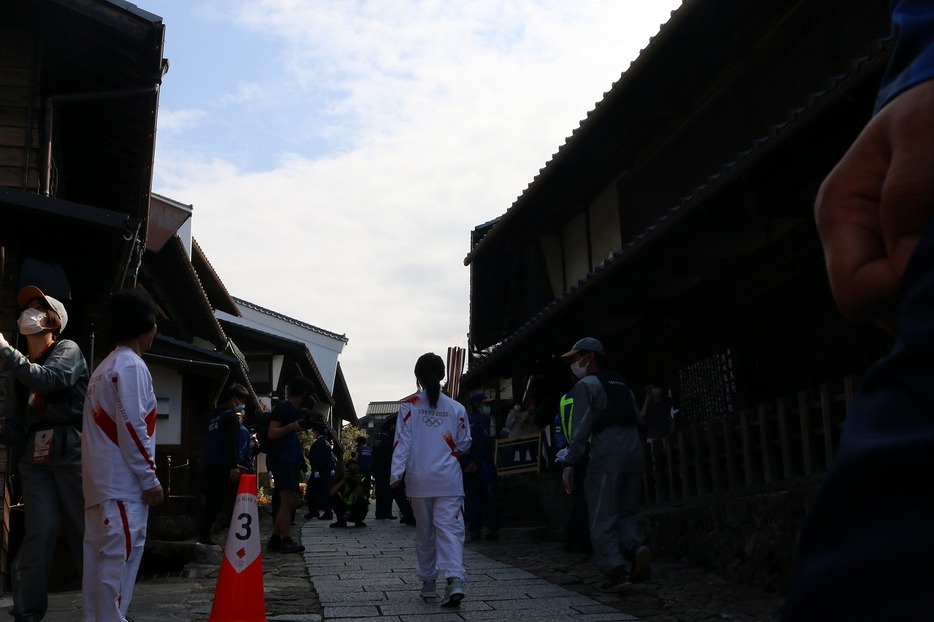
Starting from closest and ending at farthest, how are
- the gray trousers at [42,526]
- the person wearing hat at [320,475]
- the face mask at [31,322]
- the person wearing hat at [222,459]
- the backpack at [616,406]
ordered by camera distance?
the gray trousers at [42,526], the face mask at [31,322], the backpack at [616,406], the person wearing hat at [222,459], the person wearing hat at [320,475]

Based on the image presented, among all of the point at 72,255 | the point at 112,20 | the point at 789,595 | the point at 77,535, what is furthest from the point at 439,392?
the point at 789,595

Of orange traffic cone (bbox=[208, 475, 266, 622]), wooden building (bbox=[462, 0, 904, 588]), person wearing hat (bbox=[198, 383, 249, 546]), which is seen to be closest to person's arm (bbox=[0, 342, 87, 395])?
orange traffic cone (bbox=[208, 475, 266, 622])

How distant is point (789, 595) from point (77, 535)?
4.66 meters

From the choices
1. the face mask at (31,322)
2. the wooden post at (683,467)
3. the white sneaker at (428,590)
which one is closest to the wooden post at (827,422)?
the wooden post at (683,467)

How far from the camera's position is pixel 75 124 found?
10.7m

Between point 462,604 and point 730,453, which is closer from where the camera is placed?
point 462,604

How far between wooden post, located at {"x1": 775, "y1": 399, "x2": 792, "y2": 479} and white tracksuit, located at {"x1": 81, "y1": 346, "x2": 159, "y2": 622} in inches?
204

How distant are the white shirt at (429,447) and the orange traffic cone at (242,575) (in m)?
1.38

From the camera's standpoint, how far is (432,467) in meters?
7.36

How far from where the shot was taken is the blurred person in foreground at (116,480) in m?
4.40

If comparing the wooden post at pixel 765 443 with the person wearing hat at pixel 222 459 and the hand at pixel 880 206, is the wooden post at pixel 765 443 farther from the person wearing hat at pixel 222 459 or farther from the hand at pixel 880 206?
the hand at pixel 880 206

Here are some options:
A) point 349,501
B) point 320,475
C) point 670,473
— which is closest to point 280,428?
point 670,473

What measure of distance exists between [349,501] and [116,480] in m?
12.0

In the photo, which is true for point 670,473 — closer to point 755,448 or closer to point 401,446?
point 755,448
